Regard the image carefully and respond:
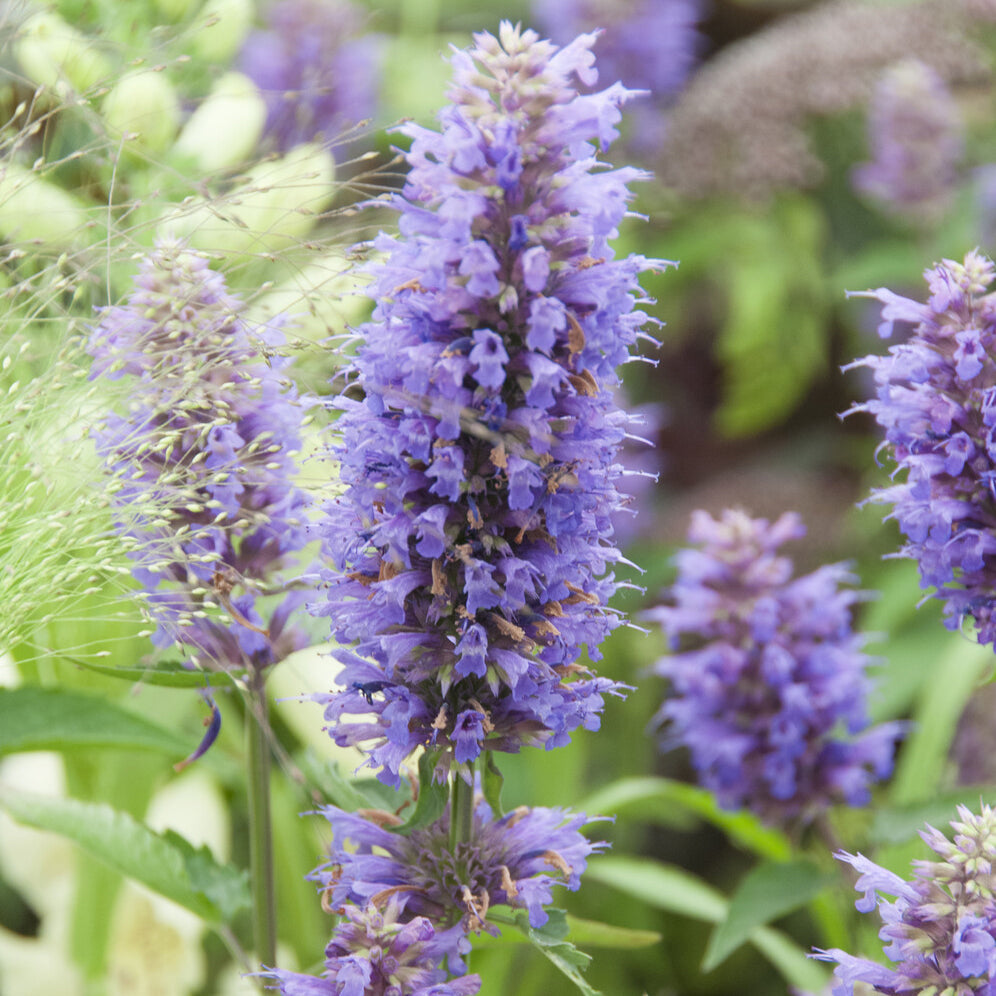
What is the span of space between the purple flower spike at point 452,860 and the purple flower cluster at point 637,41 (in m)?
1.17

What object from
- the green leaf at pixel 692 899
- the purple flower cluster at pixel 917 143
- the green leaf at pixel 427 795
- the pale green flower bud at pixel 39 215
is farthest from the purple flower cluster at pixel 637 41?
the green leaf at pixel 427 795

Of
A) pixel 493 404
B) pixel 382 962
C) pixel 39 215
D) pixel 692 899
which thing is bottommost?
pixel 382 962

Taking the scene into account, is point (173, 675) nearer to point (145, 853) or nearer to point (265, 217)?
point (145, 853)

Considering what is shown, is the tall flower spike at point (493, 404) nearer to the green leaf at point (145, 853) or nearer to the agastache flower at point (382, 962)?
the agastache flower at point (382, 962)

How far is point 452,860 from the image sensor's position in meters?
0.59

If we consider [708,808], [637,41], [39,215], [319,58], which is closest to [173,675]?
[39,215]

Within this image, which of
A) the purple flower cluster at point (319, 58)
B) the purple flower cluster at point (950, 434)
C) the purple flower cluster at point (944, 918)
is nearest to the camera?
the purple flower cluster at point (944, 918)

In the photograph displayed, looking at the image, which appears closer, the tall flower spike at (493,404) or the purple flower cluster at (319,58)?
the tall flower spike at (493,404)

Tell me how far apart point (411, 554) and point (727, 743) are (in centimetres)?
44

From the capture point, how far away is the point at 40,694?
0.74 meters

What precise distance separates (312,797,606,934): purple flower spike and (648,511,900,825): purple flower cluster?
0.98 ft

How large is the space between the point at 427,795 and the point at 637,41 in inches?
50.6

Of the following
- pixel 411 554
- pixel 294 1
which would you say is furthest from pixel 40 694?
pixel 294 1

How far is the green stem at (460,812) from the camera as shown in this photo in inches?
23.0
